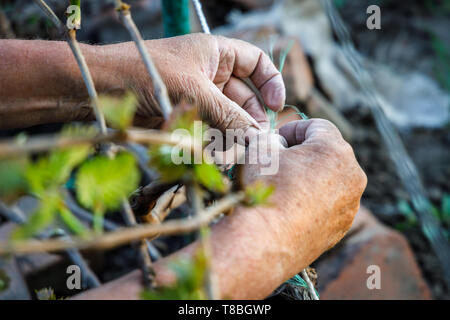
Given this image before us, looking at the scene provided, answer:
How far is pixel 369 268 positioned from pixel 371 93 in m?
0.61

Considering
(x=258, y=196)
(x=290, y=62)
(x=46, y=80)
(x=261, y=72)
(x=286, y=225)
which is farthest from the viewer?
(x=290, y=62)

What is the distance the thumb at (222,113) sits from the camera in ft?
2.78

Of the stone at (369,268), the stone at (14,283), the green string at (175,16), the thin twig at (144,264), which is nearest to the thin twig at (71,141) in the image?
the thin twig at (144,264)

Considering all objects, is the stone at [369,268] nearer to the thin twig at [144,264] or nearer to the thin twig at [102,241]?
the thin twig at [144,264]

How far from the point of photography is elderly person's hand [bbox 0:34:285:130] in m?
0.82

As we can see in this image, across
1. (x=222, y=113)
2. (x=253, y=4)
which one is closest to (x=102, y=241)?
(x=222, y=113)

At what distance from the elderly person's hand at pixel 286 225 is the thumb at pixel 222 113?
0.13 m

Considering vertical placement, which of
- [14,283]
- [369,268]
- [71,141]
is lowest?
[369,268]

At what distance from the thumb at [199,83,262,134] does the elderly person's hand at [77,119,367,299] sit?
130 mm

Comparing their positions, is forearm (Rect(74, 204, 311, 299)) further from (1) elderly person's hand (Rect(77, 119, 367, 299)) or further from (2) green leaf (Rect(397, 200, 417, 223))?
(2) green leaf (Rect(397, 200, 417, 223))

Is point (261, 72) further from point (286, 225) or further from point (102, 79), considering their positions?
point (286, 225)

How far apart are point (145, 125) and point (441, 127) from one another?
237 cm

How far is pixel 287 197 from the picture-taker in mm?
576

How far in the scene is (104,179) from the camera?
31 cm
